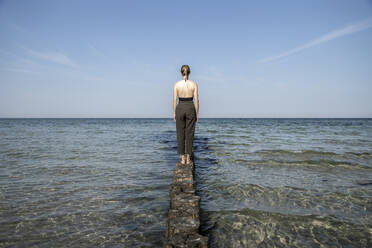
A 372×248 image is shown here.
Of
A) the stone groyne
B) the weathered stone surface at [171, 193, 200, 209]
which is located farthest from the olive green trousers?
the weathered stone surface at [171, 193, 200, 209]

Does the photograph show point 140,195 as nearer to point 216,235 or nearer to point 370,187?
point 216,235

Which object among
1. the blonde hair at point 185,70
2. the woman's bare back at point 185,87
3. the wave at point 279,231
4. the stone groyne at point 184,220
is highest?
the blonde hair at point 185,70

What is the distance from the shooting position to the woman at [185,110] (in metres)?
5.58

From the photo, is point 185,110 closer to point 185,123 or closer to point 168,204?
point 185,123

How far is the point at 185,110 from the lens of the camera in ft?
18.4

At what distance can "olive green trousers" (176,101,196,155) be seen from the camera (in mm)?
5621

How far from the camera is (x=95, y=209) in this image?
4727mm

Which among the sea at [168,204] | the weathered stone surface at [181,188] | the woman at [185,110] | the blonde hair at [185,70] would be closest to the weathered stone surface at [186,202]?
the weathered stone surface at [181,188]

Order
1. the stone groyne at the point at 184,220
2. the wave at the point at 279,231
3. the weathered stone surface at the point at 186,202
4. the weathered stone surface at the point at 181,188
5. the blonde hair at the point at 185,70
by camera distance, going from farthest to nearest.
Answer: the blonde hair at the point at 185,70 < the weathered stone surface at the point at 181,188 < the wave at the point at 279,231 < the weathered stone surface at the point at 186,202 < the stone groyne at the point at 184,220

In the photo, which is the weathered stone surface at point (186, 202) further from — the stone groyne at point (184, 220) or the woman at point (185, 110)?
the woman at point (185, 110)

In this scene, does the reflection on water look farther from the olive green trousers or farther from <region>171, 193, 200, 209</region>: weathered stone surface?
the olive green trousers

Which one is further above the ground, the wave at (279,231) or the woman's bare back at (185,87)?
the woman's bare back at (185,87)

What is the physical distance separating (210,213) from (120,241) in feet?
6.29

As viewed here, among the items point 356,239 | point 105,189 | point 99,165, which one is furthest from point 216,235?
point 99,165
